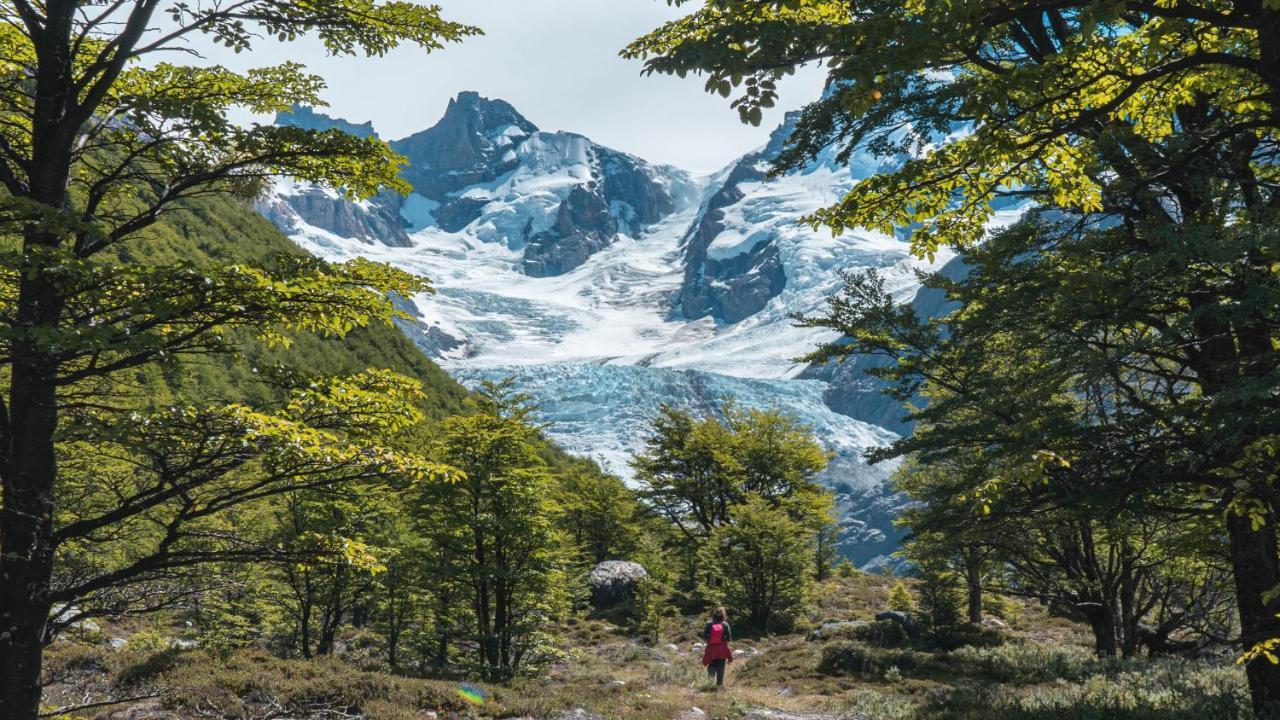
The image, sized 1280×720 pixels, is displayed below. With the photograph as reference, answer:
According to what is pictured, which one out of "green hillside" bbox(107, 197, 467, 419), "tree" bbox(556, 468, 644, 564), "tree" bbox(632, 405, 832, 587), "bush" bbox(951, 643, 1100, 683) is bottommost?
"bush" bbox(951, 643, 1100, 683)

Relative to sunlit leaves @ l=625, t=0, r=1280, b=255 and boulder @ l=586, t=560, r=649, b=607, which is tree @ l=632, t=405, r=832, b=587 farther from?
sunlit leaves @ l=625, t=0, r=1280, b=255

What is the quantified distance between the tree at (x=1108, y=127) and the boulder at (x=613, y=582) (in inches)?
1117

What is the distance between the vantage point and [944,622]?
21.8m

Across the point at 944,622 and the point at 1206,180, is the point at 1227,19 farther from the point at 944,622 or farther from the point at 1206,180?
the point at 944,622

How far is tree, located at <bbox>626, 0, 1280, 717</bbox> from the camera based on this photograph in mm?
3846

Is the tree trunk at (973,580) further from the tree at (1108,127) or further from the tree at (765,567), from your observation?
the tree at (1108,127)

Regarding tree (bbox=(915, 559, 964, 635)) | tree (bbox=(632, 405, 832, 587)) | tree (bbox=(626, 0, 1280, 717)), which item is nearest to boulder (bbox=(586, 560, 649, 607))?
tree (bbox=(632, 405, 832, 587))

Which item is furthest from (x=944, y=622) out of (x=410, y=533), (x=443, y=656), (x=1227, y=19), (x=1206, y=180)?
(x=1227, y=19)

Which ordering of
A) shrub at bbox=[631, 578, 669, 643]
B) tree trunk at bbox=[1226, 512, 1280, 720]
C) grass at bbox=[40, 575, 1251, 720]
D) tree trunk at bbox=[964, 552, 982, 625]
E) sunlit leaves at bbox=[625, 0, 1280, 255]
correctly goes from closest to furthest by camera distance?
sunlit leaves at bbox=[625, 0, 1280, 255]
tree trunk at bbox=[1226, 512, 1280, 720]
grass at bbox=[40, 575, 1251, 720]
tree trunk at bbox=[964, 552, 982, 625]
shrub at bbox=[631, 578, 669, 643]

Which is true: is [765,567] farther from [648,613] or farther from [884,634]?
[884,634]

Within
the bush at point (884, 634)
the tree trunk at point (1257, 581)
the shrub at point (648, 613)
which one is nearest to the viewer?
the tree trunk at point (1257, 581)

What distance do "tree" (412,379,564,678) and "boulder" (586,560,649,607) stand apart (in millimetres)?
16485

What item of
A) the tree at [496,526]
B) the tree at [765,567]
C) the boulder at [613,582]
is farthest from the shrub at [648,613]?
the tree at [496,526]

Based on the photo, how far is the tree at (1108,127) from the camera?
12.6ft
